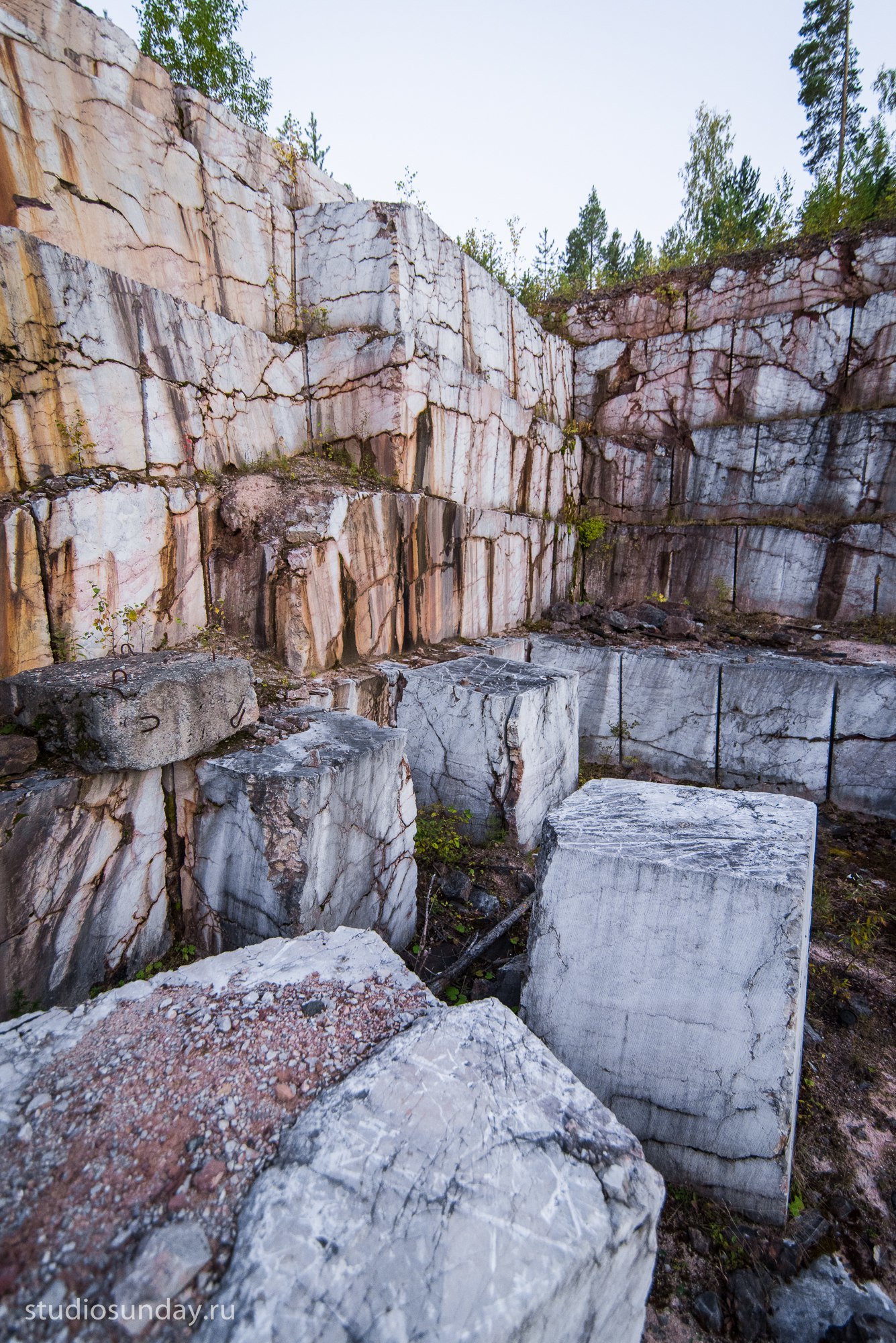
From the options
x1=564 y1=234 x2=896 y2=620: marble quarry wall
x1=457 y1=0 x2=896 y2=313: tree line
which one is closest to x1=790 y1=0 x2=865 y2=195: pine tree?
x1=457 y1=0 x2=896 y2=313: tree line

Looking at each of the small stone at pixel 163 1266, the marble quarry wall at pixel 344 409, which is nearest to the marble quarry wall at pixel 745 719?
the marble quarry wall at pixel 344 409

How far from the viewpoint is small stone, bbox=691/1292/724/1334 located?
1.50 meters

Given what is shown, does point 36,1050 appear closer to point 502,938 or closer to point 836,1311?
point 502,938

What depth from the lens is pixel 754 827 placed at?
2.11m

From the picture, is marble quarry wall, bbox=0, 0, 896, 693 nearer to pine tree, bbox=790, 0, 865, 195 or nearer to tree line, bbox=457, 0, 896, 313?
tree line, bbox=457, 0, 896, 313

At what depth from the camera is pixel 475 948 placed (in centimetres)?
263

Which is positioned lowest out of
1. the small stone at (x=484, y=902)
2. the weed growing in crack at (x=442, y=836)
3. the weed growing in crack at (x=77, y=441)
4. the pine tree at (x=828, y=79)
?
the small stone at (x=484, y=902)

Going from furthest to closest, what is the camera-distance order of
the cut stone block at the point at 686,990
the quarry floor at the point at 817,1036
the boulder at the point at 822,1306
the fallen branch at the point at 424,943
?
the fallen branch at the point at 424,943 → the cut stone block at the point at 686,990 → the quarry floor at the point at 817,1036 → the boulder at the point at 822,1306

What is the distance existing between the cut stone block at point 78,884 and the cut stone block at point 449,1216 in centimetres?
119

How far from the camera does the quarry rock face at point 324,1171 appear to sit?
38.0 inches

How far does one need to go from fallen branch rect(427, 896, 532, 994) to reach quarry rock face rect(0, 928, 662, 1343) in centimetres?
97

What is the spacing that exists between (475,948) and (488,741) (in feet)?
3.87

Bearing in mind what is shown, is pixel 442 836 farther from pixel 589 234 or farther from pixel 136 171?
pixel 589 234

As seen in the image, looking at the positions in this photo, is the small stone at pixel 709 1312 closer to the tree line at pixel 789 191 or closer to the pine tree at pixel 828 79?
the tree line at pixel 789 191
